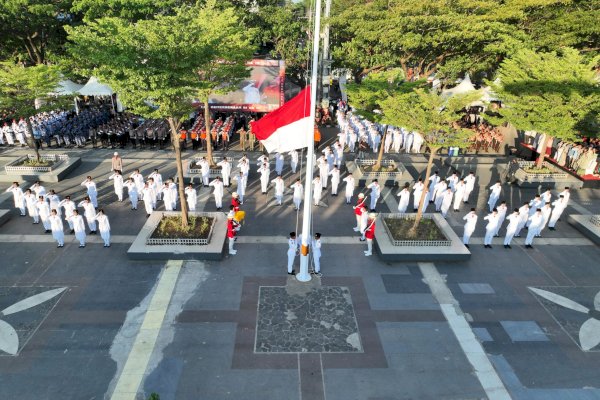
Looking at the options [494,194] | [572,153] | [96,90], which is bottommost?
[494,194]

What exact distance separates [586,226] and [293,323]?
12047 millimetres

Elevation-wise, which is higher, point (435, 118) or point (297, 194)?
point (435, 118)

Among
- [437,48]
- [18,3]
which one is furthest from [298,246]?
[18,3]

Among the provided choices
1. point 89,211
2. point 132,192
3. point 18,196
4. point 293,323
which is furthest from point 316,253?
point 18,196

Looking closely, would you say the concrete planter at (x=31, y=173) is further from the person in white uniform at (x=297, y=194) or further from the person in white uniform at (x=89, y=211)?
the person in white uniform at (x=297, y=194)

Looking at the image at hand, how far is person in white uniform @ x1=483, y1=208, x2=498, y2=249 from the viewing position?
1418 cm

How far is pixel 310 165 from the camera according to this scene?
11078mm

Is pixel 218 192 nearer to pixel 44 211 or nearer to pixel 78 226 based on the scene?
pixel 78 226

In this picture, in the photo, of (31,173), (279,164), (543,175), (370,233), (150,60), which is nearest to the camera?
(150,60)

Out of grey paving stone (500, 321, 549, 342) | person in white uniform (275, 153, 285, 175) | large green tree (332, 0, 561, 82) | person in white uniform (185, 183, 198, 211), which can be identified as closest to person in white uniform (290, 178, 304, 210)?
person in white uniform (275, 153, 285, 175)

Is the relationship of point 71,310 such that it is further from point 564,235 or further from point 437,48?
point 437,48

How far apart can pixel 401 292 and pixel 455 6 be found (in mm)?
22586

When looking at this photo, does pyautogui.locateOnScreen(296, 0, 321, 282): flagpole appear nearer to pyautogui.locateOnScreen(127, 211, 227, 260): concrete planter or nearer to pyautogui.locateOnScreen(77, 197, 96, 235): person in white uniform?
pyautogui.locateOnScreen(127, 211, 227, 260): concrete planter

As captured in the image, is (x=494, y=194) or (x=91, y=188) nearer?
(x=91, y=188)
